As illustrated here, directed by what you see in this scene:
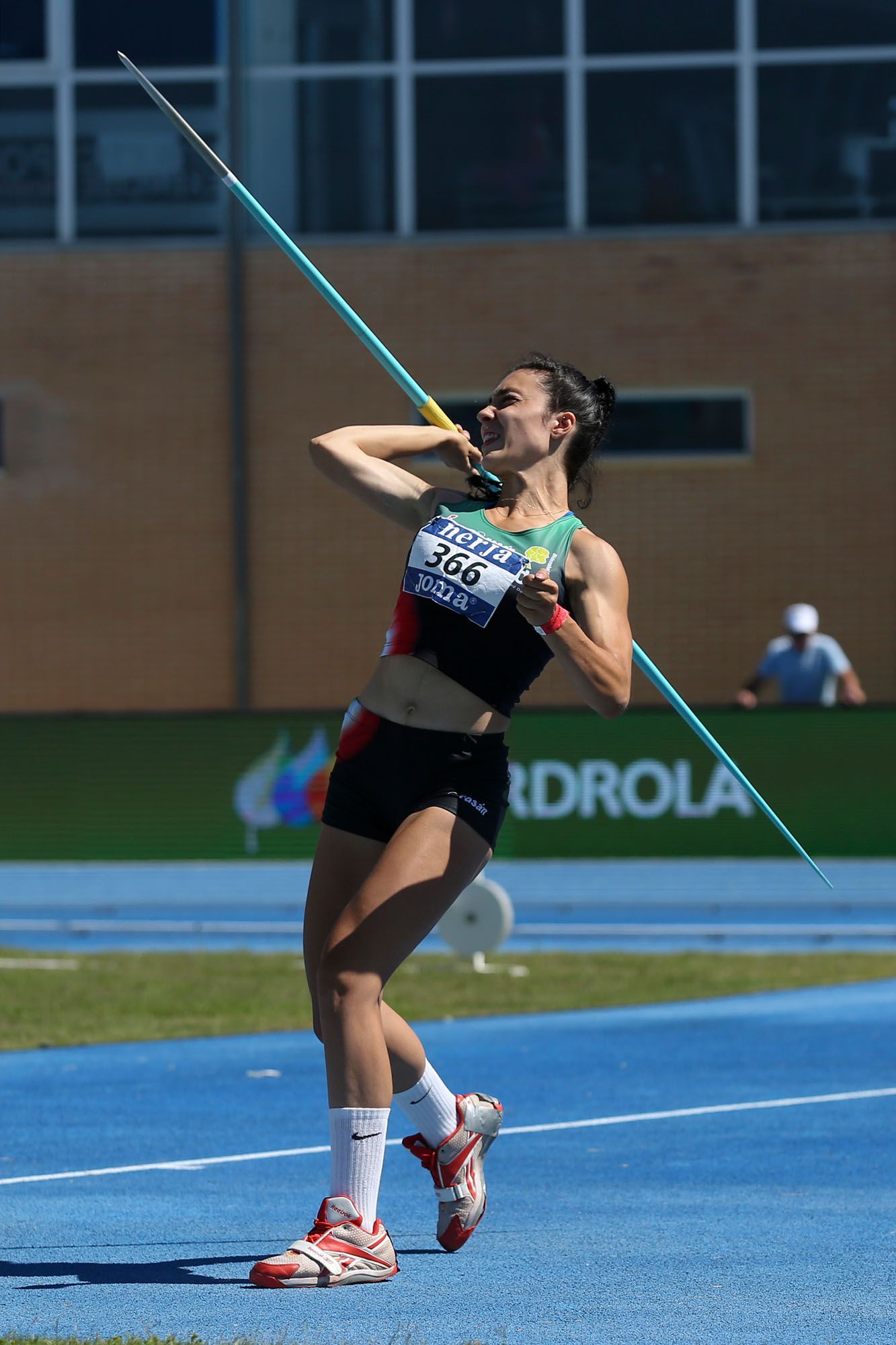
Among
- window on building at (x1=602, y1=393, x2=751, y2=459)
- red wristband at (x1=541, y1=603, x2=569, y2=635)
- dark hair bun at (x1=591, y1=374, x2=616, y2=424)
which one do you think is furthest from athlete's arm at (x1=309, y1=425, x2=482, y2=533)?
window on building at (x1=602, y1=393, x2=751, y2=459)

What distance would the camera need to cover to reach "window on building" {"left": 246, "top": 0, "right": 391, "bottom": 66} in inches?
877

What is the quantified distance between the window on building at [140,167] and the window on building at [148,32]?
0.98ft

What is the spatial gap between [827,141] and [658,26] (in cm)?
218

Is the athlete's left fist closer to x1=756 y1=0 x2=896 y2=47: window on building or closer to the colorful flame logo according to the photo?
the colorful flame logo

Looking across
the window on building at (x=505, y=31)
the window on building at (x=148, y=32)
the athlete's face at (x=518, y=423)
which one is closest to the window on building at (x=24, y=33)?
the window on building at (x=148, y=32)

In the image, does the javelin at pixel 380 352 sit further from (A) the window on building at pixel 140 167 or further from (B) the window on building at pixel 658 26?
(B) the window on building at pixel 658 26

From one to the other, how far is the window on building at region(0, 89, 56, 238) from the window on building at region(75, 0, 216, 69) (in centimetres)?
73

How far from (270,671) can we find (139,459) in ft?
8.91

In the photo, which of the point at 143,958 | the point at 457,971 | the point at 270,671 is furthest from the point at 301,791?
the point at 270,671

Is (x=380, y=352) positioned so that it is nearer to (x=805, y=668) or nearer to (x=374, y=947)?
(x=374, y=947)

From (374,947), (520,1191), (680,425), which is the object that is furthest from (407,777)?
(680,425)

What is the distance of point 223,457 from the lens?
2247 centimetres

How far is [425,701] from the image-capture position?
4980 millimetres

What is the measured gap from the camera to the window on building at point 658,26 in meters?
22.0
